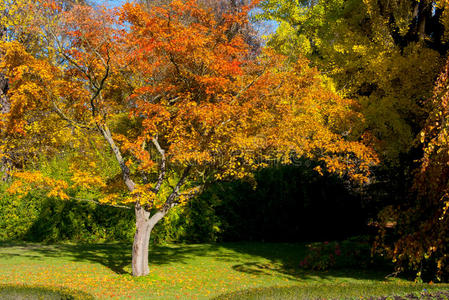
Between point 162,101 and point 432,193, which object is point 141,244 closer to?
point 162,101

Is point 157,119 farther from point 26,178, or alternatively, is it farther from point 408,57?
point 408,57

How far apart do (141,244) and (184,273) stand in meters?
1.60

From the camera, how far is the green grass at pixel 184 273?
8.16 metres

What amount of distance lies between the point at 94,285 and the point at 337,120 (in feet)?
26.2

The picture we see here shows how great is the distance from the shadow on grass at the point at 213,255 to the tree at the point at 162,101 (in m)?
2.57

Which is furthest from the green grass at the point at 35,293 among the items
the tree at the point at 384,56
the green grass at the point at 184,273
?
the tree at the point at 384,56

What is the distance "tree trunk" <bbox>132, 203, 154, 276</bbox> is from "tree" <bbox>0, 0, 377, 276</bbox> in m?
0.02

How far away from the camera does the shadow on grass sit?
37.2 feet

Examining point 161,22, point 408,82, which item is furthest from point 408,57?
point 161,22

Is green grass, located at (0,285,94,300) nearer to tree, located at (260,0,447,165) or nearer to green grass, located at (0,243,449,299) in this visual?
green grass, located at (0,243,449,299)

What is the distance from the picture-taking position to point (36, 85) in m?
10.1

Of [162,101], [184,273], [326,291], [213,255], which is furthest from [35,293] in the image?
[213,255]

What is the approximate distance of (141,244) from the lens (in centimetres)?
1028

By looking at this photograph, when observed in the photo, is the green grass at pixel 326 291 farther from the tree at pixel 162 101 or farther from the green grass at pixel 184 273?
the tree at pixel 162 101
